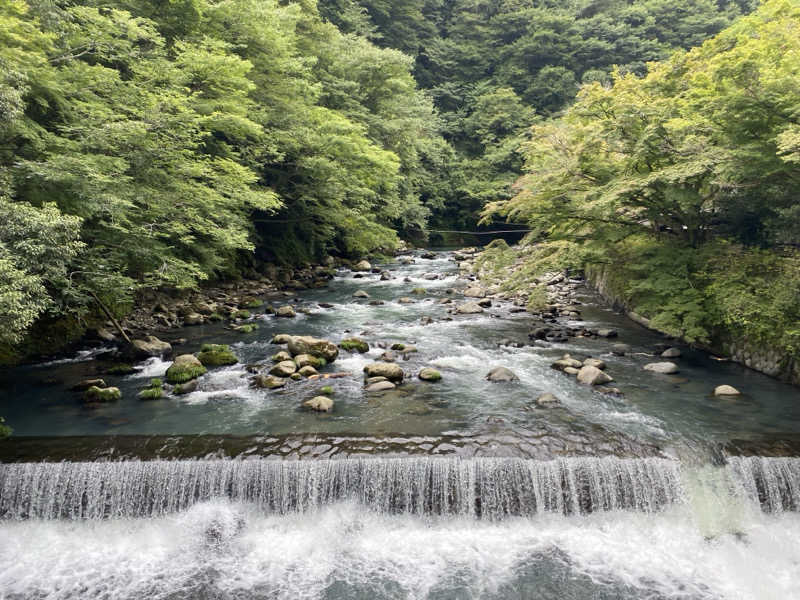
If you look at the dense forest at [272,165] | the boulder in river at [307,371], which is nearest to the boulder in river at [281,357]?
the boulder in river at [307,371]

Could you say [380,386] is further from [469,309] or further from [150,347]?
[469,309]

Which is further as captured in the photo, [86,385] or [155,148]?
[155,148]

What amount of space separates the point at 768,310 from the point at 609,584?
8083 mm

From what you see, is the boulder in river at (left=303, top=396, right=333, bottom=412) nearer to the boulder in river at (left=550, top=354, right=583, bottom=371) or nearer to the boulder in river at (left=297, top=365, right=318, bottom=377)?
the boulder in river at (left=297, top=365, right=318, bottom=377)

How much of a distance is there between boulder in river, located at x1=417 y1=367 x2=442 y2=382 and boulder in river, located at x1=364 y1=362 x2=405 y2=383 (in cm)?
47

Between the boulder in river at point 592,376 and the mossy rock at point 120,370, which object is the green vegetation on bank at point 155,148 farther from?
the boulder in river at point 592,376

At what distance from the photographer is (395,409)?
30.7 feet

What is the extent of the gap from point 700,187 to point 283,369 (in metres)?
11.7

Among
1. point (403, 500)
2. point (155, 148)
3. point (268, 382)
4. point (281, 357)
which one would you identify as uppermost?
point (155, 148)

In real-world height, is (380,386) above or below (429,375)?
below

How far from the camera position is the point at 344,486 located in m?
7.36

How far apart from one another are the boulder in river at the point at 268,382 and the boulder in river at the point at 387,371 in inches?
80.9

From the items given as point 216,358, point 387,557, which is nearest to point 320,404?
point 387,557

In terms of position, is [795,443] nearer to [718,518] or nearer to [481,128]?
[718,518]
